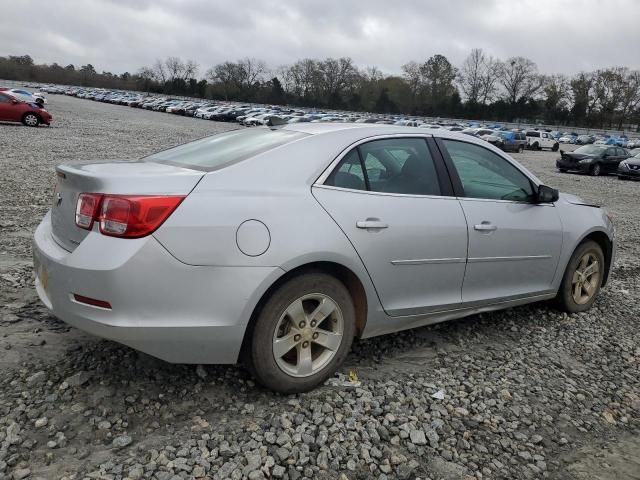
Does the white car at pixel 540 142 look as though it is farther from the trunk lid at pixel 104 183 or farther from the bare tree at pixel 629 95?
the bare tree at pixel 629 95

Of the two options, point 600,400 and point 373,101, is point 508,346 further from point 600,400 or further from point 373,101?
point 373,101

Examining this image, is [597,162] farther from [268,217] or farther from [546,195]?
[268,217]

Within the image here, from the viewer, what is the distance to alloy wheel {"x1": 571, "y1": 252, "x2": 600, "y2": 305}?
4.86 m

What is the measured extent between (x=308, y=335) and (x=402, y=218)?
932 millimetres

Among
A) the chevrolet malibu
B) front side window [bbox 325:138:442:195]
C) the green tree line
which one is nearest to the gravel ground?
the chevrolet malibu

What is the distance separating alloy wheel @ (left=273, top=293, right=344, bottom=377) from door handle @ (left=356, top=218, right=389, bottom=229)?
1.53 feet

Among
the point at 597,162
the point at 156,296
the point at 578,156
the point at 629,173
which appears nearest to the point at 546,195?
the point at 156,296

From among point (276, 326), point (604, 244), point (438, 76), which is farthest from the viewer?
point (438, 76)

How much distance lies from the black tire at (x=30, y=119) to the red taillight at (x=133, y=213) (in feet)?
77.0

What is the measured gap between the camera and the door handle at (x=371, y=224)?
313 cm

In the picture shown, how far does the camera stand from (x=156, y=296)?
2592 millimetres

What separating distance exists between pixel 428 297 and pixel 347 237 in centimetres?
87

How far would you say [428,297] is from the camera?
11.8 feet

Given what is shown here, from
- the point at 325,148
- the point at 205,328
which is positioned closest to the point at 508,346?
the point at 325,148
